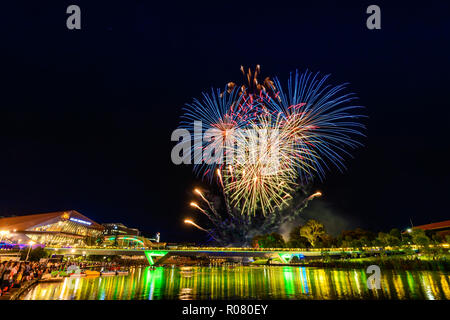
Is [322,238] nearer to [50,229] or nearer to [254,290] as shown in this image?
[254,290]

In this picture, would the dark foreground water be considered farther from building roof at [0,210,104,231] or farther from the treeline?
building roof at [0,210,104,231]

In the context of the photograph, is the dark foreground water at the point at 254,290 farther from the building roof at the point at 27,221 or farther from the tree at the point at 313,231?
the building roof at the point at 27,221

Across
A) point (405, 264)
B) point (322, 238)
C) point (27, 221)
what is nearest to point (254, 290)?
point (405, 264)

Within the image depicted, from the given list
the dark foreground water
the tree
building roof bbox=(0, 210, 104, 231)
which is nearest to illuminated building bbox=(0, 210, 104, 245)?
building roof bbox=(0, 210, 104, 231)
